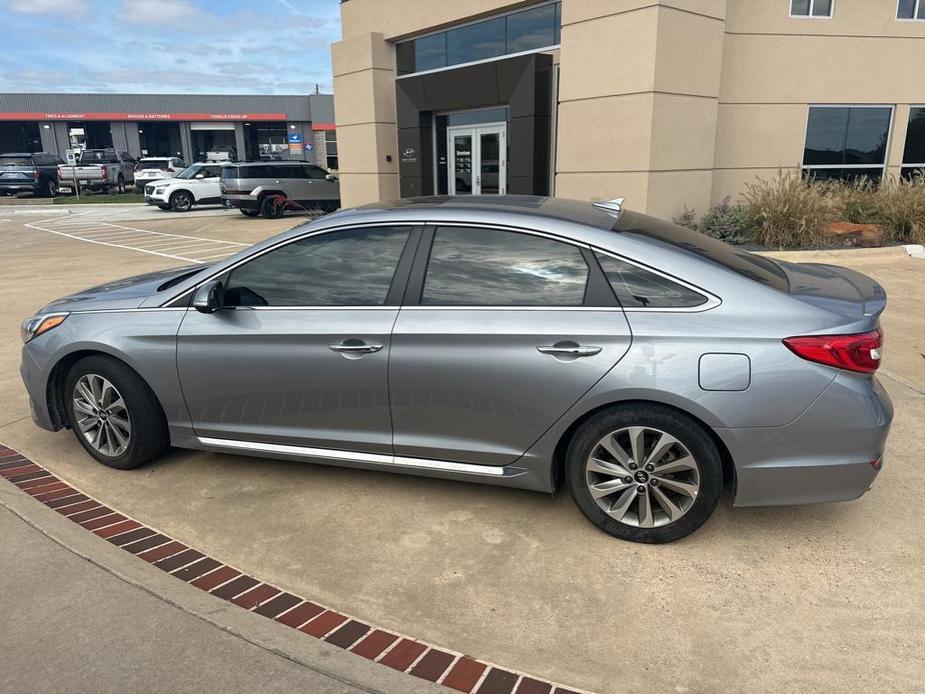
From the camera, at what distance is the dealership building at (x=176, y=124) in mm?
57500

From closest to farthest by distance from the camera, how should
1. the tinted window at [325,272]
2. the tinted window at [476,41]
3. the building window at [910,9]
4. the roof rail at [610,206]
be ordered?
the tinted window at [325,272], the roof rail at [610,206], the building window at [910,9], the tinted window at [476,41]

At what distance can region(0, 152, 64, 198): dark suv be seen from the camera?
34.2 metres

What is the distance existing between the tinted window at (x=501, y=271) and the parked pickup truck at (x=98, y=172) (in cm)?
3540

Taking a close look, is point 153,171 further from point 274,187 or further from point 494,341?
point 494,341

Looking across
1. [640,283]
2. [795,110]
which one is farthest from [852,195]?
[640,283]

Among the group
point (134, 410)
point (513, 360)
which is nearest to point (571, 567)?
point (513, 360)

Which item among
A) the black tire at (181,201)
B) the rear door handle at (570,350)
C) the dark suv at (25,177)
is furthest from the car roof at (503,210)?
the dark suv at (25,177)

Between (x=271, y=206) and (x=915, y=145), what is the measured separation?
1742 centimetres

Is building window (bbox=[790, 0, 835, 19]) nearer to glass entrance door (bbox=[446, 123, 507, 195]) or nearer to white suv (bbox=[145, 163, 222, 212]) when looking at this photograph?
glass entrance door (bbox=[446, 123, 507, 195])

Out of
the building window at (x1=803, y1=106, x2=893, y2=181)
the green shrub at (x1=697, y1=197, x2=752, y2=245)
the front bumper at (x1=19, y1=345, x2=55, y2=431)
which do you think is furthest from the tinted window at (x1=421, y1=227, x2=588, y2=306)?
the building window at (x1=803, y1=106, x2=893, y2=181)

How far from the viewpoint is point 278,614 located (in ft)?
9.84

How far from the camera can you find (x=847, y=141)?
14.7 meters

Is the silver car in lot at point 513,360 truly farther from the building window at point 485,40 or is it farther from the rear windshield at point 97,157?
the rear windshield at point 97,157

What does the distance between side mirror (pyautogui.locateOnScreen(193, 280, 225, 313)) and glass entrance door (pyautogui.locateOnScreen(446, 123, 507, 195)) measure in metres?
11.9
